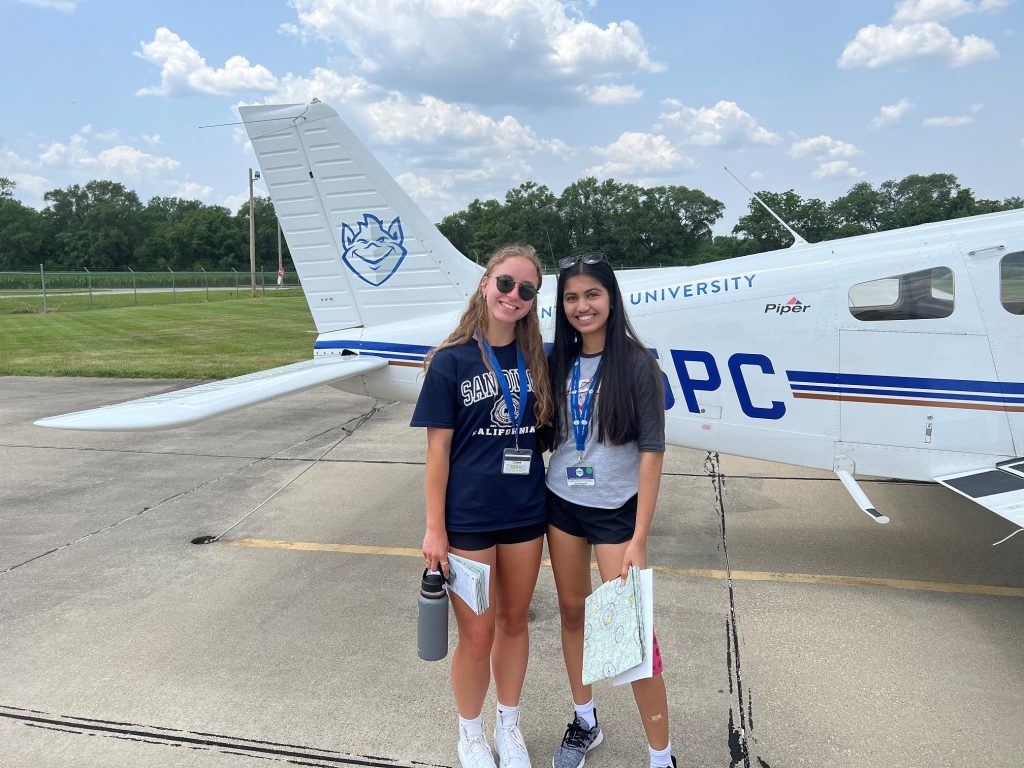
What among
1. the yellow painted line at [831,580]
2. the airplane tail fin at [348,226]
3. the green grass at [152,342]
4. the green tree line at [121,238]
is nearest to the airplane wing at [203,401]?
the airplane tail fin at [348,226]

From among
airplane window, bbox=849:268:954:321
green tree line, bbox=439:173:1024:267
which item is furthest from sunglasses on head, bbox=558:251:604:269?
green tree line, bbox=439:173:1024:267

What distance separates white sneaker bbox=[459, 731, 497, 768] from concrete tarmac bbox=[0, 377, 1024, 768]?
0.72 feet

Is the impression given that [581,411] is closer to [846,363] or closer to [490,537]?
[490,537]

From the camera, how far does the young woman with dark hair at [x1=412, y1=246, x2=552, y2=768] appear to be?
226 cm

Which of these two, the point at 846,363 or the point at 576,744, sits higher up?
Result: the point at 846,363

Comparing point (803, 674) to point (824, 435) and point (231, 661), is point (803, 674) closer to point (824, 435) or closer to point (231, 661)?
point (824, 435)

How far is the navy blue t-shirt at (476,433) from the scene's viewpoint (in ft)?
7.34

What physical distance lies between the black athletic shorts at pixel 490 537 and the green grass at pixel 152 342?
415 inches

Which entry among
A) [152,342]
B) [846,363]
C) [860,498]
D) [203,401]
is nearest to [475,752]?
[203,401]

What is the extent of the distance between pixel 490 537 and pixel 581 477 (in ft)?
1.22

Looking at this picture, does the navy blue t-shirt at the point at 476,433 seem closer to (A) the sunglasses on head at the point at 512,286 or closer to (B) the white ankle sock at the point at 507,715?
(A) the sunglasses on head at the point at 512,286

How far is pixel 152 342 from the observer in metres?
17.4

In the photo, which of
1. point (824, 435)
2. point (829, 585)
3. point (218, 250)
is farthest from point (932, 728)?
point (218, 250)

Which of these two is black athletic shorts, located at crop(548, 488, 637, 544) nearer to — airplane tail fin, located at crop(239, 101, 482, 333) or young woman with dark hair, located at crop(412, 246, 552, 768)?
young woman with dark hair, located at crop(412, 246, 552, 768)
